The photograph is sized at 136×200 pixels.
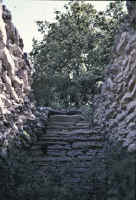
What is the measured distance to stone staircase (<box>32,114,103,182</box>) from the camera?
14.5 feet

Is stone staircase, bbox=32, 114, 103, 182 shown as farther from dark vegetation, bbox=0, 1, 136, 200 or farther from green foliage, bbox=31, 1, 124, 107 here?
green foliage, bbox=31, 1, 124, 107

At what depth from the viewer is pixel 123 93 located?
455 centimetres

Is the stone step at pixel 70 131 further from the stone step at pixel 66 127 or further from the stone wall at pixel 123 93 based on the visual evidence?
the stone wall at pixel 123 93

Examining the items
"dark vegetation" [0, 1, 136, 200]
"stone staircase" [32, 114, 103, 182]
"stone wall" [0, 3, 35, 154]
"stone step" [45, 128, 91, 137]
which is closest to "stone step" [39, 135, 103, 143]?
"stone staircase" [32, 114, 103, 182]

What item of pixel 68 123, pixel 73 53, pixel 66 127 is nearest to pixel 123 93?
pixel 66 127

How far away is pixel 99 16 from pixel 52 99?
585cm

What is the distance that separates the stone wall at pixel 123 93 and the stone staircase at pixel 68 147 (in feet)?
1.26

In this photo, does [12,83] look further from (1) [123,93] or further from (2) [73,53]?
(2) [73,53]

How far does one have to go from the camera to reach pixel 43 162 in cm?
461

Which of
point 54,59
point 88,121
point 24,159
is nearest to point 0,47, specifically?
point 24,159

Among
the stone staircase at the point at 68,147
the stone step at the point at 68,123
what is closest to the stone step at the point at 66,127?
the stone staircase at the point at 68,147

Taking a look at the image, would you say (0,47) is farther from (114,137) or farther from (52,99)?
(52,99)

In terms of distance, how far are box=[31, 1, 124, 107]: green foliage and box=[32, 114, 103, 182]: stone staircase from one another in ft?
19.6

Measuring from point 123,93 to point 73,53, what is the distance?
379 inches
